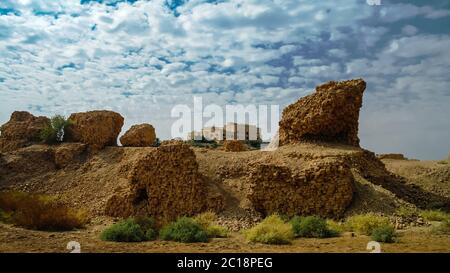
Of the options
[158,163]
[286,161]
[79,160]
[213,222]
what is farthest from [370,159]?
[79,160]

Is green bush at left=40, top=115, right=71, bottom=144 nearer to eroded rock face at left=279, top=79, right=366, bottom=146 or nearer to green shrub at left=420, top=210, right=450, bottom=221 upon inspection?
eroded rock face at left=279, top=79, right=366, bottom=146

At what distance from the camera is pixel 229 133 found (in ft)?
176

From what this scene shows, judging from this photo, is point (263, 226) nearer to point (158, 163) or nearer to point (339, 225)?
point (339, 225)

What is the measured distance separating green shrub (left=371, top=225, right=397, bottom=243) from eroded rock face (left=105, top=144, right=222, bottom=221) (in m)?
7.12

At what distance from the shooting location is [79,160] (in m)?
24.3

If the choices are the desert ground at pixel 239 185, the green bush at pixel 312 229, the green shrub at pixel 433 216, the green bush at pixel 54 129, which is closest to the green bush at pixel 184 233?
the desert ground at pixel 239 185

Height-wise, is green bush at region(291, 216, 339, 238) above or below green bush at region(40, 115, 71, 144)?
below

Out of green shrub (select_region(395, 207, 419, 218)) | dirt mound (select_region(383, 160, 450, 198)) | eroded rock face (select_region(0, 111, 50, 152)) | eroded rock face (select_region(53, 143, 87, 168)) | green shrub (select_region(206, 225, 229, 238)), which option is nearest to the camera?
green shrub (select_region(206, 225, 229, 238))

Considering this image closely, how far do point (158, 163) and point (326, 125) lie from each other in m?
7.48

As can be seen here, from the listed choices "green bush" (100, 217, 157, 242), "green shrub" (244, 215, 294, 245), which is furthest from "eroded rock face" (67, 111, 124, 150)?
"green shrub" (244, 215, 294, 245)

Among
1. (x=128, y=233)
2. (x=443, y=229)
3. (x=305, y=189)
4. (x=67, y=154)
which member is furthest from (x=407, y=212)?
(x=67, y=154)

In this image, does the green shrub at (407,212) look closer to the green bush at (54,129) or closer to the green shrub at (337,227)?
the green shrub at (337,227)

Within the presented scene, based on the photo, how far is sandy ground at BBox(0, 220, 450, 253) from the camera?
9.67 metres

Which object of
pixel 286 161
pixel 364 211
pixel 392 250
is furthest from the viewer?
pixel 286 161
